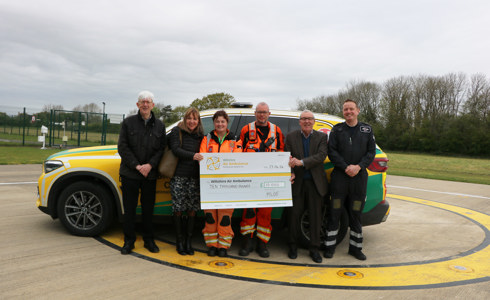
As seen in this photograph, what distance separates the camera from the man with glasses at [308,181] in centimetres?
404

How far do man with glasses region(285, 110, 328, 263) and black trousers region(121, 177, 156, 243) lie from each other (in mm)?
1760

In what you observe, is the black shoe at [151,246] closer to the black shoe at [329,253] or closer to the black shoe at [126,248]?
the black shoe at [126,248]

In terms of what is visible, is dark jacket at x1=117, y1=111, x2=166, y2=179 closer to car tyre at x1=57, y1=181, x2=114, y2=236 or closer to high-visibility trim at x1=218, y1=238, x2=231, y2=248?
car tyre at x1=57, y1=181, x2=114, y2=236

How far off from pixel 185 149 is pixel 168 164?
270 millimetres

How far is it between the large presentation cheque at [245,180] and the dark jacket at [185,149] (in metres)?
0.16

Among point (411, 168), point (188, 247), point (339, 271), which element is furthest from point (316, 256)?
point (411, 168)

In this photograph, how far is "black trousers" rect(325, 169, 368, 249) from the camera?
4051 millimetres

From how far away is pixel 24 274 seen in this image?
10.8ft

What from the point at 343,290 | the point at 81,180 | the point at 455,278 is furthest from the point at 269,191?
the point at 81,180

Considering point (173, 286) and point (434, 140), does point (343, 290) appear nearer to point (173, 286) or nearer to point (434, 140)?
point (173, 286)

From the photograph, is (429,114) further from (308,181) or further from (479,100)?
(308,181)

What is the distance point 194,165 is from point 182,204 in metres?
0.49

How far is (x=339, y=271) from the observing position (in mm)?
3715

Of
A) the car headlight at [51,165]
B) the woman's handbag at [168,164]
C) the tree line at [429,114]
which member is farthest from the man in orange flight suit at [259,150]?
the tree line at [429,114]
